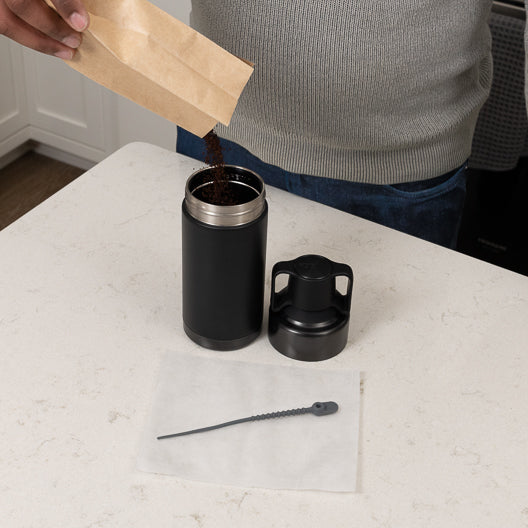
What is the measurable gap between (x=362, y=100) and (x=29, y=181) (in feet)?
5.85

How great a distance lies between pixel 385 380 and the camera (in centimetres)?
80

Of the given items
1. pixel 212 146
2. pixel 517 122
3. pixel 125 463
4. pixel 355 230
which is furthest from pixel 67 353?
pixel 517 122

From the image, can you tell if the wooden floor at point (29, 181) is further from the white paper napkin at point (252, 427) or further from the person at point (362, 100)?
the white paper napkin at point (252, 427)

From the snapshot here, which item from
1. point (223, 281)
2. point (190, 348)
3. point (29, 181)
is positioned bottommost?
point (29, 181)

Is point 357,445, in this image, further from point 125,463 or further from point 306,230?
point 306,230

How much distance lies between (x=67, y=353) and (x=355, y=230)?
424mm

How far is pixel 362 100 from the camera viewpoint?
1042 millimetres

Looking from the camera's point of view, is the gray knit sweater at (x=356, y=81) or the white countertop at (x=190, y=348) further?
the gray knit sweater at (x=356, y=81)

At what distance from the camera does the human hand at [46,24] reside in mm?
677

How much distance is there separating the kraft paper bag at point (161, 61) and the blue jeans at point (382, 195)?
16.8 inches

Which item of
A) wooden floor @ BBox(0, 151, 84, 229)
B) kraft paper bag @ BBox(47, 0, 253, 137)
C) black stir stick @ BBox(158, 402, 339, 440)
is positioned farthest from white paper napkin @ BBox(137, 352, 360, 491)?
wooden floor @ BBox(0, 151, 84, 229)

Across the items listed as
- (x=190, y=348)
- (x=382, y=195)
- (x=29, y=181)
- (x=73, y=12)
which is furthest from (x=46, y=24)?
(x=29, y=181)

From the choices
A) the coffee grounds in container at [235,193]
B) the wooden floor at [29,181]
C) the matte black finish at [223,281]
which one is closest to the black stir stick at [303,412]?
the matte black finish at [223,281]

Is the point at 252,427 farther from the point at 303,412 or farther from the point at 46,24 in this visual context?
the point at 46,24
